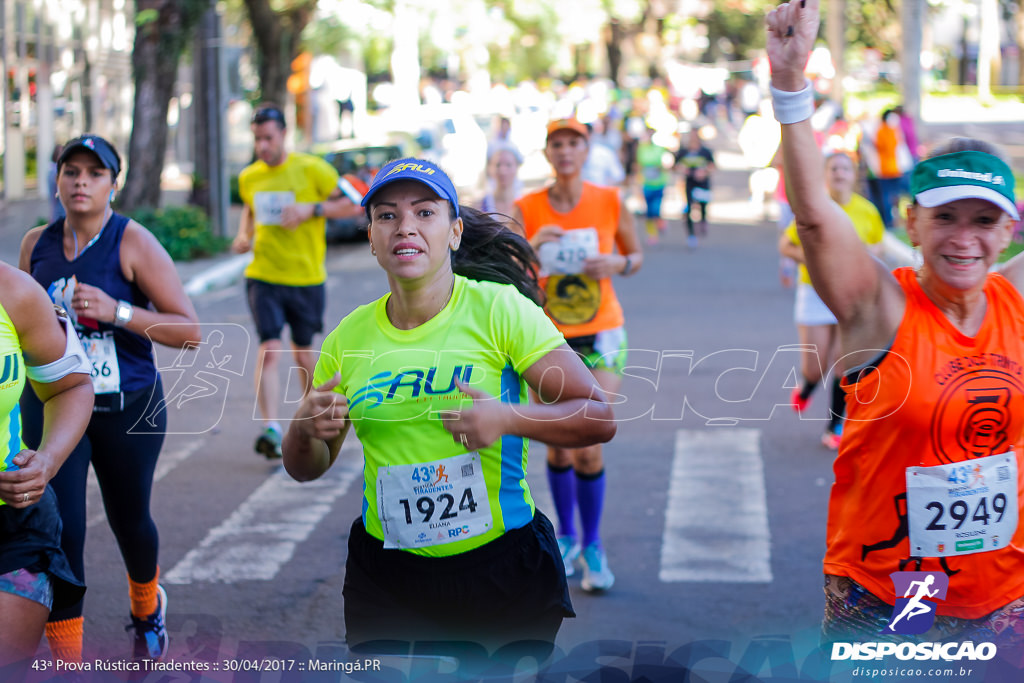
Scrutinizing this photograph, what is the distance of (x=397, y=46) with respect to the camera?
146ft

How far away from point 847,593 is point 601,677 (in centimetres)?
70

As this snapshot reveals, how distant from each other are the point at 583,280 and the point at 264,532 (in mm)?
2210

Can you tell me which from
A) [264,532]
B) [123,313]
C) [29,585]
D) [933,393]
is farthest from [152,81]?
[933,393]

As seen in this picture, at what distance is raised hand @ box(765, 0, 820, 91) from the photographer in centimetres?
303

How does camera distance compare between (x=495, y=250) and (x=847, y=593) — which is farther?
(x=495, y=250)

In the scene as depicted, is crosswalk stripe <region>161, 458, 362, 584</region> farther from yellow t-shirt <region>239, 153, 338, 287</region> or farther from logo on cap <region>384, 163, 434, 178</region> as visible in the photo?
logo on cap <region>384, 163, 434, 178</region>

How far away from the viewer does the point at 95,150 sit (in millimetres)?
4879

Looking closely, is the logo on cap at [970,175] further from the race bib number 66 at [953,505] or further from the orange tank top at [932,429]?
the race bib number 66 at [953,505]

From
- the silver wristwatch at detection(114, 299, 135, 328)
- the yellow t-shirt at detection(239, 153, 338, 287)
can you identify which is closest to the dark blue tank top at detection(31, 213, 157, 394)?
the silver wristwatch at detection(114, 299, 135, 328)

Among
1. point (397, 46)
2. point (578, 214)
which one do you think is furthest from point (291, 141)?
point (578, 214)

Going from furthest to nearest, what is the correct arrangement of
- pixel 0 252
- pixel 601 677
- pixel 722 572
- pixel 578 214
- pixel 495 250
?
pixel 0 252 < pixel 578 214 < pixel 722 572 < pixel 495 250 < pixel 601 677

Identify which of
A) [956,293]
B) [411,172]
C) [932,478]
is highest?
[411,172]

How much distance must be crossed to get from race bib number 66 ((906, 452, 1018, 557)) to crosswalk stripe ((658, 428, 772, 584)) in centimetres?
288

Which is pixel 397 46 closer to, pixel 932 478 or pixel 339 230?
pixel 339 230
